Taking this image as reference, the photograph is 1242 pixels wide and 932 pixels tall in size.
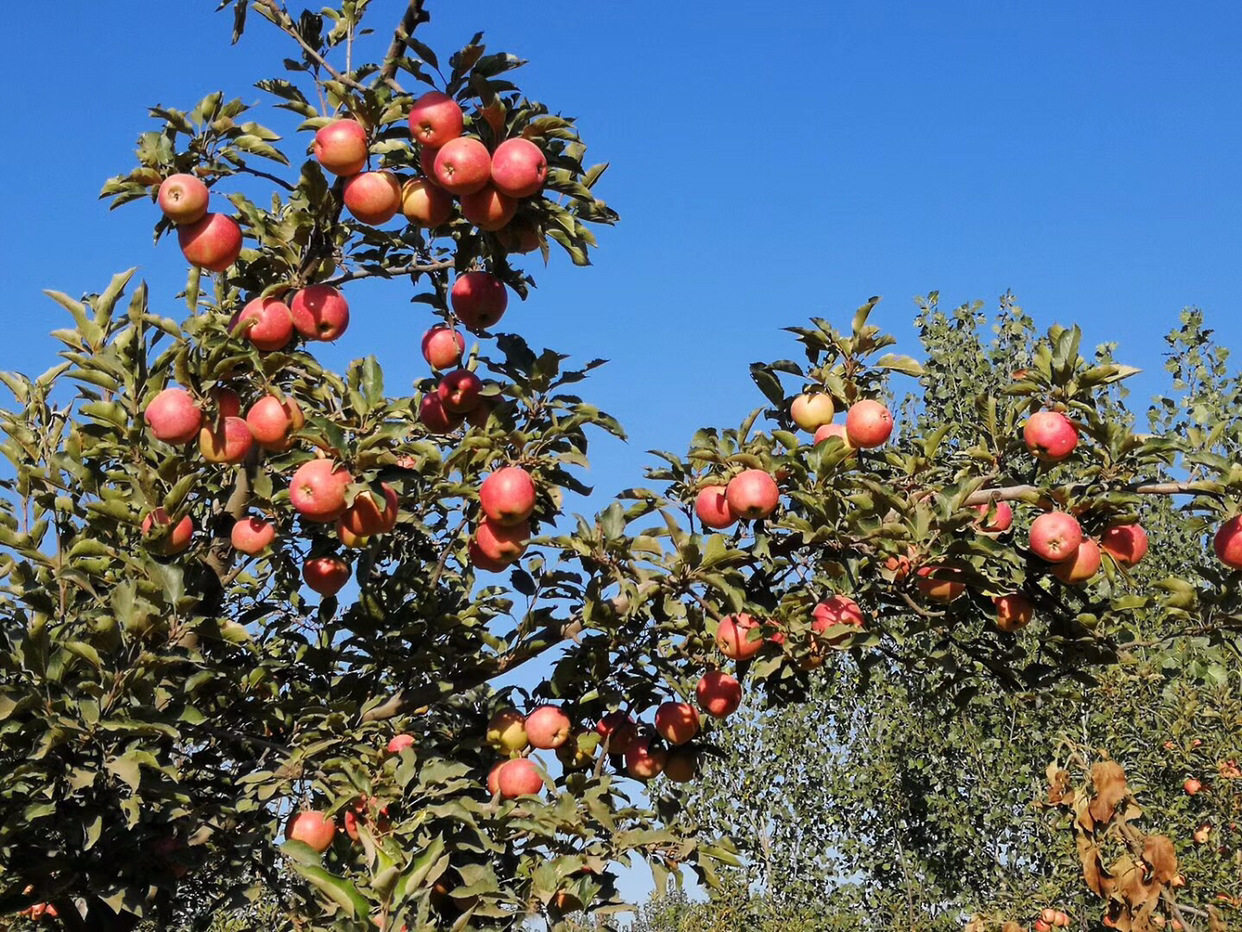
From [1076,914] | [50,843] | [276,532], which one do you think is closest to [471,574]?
[276,532]

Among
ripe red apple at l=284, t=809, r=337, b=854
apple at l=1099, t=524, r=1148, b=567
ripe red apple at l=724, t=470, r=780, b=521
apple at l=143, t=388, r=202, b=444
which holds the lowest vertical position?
ripe red apple at l=284, t=809, r=337, b=854

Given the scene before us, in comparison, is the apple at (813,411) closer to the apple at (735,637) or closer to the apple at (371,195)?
the apple at (735,637)

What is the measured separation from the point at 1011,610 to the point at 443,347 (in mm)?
2494

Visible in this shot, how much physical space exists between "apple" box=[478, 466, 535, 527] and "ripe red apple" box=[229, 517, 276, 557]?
0.84 m

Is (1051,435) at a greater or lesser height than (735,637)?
greater

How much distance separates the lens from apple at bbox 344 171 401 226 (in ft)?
13.6

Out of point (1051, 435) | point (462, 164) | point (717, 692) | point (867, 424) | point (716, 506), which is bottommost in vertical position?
point (717, 692)

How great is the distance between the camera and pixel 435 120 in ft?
13.4

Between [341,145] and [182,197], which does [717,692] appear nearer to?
[341,145]

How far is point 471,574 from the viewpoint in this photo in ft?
18.2

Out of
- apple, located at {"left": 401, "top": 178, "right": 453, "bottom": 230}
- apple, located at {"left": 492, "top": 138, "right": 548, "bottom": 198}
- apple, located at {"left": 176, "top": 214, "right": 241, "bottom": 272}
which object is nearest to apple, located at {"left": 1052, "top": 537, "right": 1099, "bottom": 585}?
apple, located at {"left": 492, "top": 138, "right": 548, "bottom": 198}

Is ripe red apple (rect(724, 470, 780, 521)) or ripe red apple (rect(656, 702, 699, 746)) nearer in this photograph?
ripe red apple (rect(724, 470, 780, 521))

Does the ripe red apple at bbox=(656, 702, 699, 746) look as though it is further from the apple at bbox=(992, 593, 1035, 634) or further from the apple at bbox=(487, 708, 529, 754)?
the apple at bbox=(992, 593, 1035, 634)

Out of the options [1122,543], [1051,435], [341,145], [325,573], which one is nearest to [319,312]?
[341,145]
